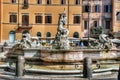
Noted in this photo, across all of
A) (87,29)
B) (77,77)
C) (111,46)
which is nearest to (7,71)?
(77,77)

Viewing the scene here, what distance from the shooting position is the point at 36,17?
6312 cm

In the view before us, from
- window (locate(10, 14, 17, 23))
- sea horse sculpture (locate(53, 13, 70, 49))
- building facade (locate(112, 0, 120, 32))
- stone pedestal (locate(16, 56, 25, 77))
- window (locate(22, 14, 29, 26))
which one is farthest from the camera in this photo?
building facade (locate(112, 0, 120, 32))

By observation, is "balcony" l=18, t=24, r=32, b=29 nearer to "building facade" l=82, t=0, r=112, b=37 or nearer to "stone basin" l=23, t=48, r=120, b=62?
"building facade" l=82, t=0, r=112, b=37

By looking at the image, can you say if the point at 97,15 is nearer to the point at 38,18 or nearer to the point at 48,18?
the point at 48,18

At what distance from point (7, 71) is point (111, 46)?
7.86m

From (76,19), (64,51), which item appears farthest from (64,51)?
(76,19)

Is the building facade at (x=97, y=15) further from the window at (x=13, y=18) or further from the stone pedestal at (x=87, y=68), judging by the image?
the stone pedestal at (x=87, y=68)

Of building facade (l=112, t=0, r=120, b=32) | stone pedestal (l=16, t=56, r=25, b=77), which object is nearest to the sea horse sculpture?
stone pedestal (l=16, t=56, r=25, b=77)

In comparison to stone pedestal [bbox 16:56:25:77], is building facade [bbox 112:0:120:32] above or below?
above

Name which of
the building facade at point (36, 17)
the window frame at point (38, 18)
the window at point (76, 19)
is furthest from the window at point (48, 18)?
the window at point (76, 19)

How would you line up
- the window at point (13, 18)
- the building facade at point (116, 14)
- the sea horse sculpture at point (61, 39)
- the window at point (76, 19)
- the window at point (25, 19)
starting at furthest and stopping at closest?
the building facade at point (116, 14) → the window at point (76, 19) → the window at point (25, 19) → the window at point (13, 18) → the sea horse sculpture at point (61, 39)

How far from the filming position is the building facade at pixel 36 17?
6188cm

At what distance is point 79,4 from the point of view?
212 feet

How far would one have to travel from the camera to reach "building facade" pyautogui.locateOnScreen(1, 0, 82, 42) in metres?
61.9
